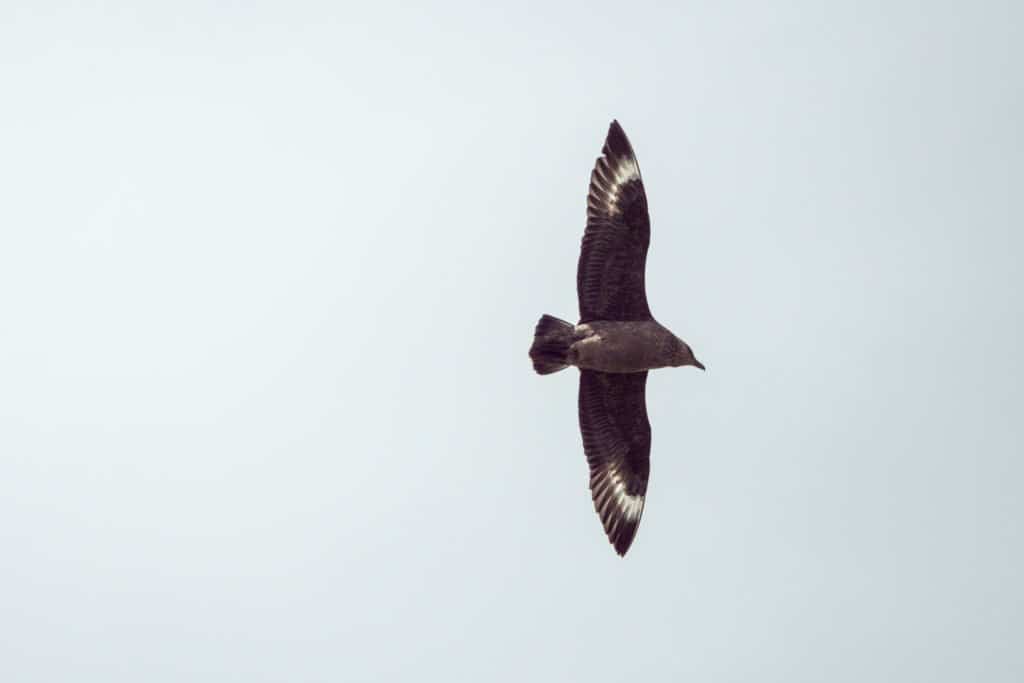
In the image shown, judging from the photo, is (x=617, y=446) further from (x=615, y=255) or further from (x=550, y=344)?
(x=615, y=255)

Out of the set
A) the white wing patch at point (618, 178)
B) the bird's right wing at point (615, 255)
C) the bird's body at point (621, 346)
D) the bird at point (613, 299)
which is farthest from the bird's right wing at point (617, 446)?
the white wing patch at point (618, 178)

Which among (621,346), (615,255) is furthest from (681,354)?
(615,255)

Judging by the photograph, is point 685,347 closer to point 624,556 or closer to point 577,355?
point 577,355

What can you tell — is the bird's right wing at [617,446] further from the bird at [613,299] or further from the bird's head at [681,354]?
the bird's head at [681,354]

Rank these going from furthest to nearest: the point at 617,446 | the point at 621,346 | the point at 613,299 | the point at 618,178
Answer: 1. the point at 617,446
2. the point at 618,178
3. the point at 613,299
4. the point at 621,346

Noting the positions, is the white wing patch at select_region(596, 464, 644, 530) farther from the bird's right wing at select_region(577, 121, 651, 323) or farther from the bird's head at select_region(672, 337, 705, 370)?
the bird's right wing at select_region(577, 121, 651, 323)

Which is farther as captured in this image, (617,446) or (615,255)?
(617,446)
